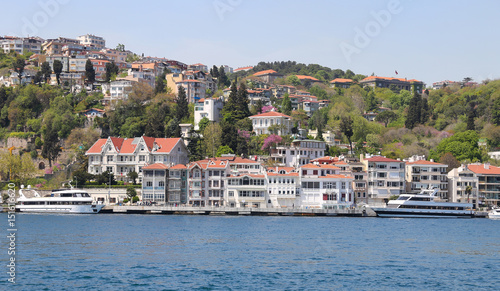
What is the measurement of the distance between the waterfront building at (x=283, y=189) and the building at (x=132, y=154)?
52.4ft

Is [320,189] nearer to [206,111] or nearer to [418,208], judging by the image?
[418,208]

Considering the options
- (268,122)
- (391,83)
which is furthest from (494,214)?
(391,83)

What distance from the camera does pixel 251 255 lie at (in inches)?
1767

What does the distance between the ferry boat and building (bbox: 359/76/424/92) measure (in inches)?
3751

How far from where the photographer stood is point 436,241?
54.7 m

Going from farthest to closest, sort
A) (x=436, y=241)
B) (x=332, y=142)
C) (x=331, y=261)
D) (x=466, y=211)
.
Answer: (x=332, y=142) → (x=466, y=211) → (x=436, y=241) → (x=331, y=261)

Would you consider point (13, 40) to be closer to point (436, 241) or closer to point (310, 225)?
point (310, 225)

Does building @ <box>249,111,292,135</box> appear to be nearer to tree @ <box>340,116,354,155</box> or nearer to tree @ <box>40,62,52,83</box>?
tree @ <box>340,116,354,155</box>

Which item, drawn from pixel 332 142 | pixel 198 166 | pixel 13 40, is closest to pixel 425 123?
pixel 332 142

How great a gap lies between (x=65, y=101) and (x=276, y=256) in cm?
8138

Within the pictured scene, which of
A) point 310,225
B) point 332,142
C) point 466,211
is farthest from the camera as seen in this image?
point 332,142

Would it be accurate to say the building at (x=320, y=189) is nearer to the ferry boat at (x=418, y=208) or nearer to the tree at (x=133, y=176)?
the ferry boat at (x=418, y=208)

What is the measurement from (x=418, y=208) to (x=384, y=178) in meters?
11.5

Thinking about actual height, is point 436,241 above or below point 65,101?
below
